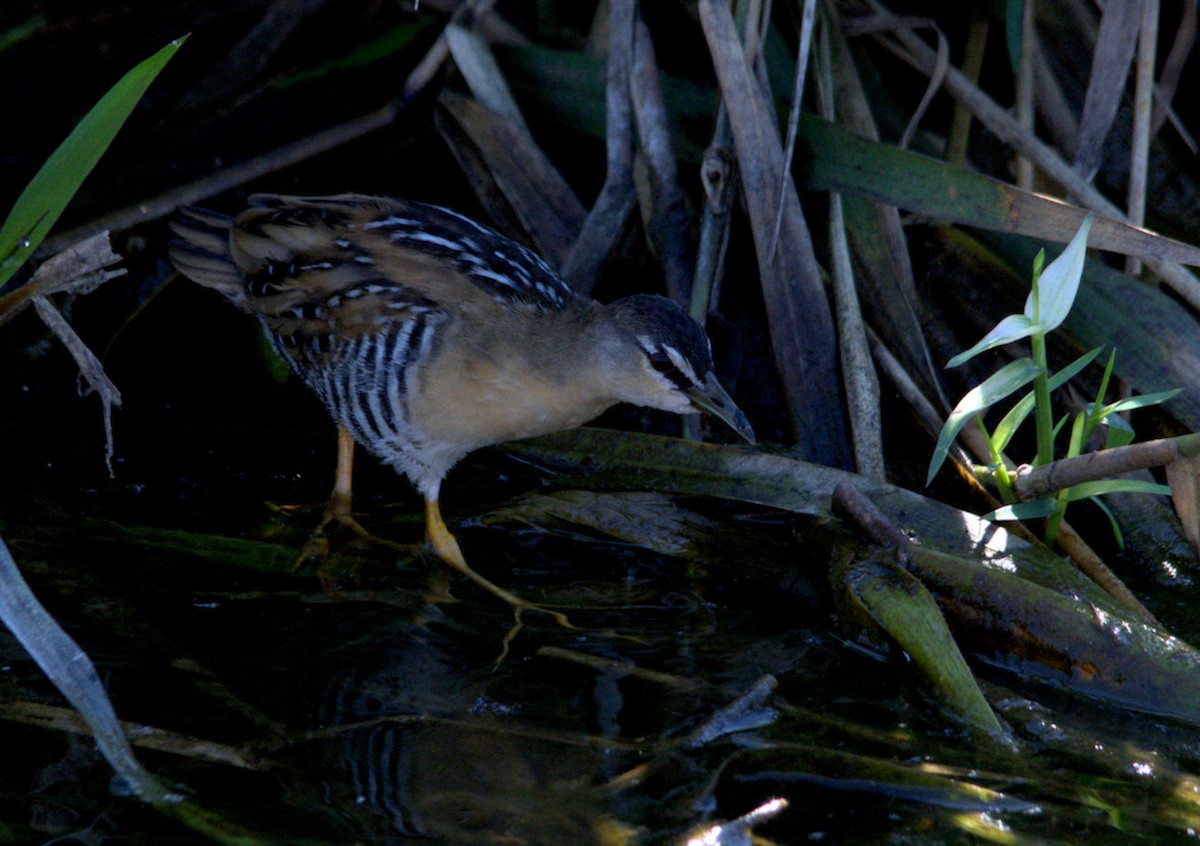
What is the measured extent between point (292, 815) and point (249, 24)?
3190 millimetres

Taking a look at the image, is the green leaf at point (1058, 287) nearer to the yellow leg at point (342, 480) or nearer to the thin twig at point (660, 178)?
the thin twig at point (660, 178)

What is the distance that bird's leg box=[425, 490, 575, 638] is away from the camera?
9.74 feet

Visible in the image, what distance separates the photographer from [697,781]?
2.29 metres

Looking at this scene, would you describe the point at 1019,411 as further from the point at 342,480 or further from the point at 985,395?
the point at 342,480

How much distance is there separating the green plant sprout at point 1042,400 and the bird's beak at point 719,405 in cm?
43

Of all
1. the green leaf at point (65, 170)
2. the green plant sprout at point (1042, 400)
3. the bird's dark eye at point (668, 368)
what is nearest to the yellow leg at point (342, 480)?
the bird's dark eye at point (668, 368)

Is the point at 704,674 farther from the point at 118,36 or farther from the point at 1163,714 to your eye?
the point at 118,36

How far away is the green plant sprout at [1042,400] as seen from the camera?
261 centimetres

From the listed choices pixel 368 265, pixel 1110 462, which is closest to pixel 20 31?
pixel 368 265

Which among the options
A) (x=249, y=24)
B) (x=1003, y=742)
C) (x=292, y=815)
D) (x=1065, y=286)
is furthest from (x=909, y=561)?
(x=249, y=24)

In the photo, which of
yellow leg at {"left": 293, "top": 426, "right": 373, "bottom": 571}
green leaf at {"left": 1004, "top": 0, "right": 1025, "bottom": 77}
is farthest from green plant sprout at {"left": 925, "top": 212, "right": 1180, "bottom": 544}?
yellow leg at {"left": 293, "top": 426, "right": 373, "bottom": 571}

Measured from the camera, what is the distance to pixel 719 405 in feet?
9.66

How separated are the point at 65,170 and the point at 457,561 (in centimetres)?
130

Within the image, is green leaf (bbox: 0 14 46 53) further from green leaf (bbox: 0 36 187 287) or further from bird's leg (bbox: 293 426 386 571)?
green leaf (bbox: 0 36 187 287)
